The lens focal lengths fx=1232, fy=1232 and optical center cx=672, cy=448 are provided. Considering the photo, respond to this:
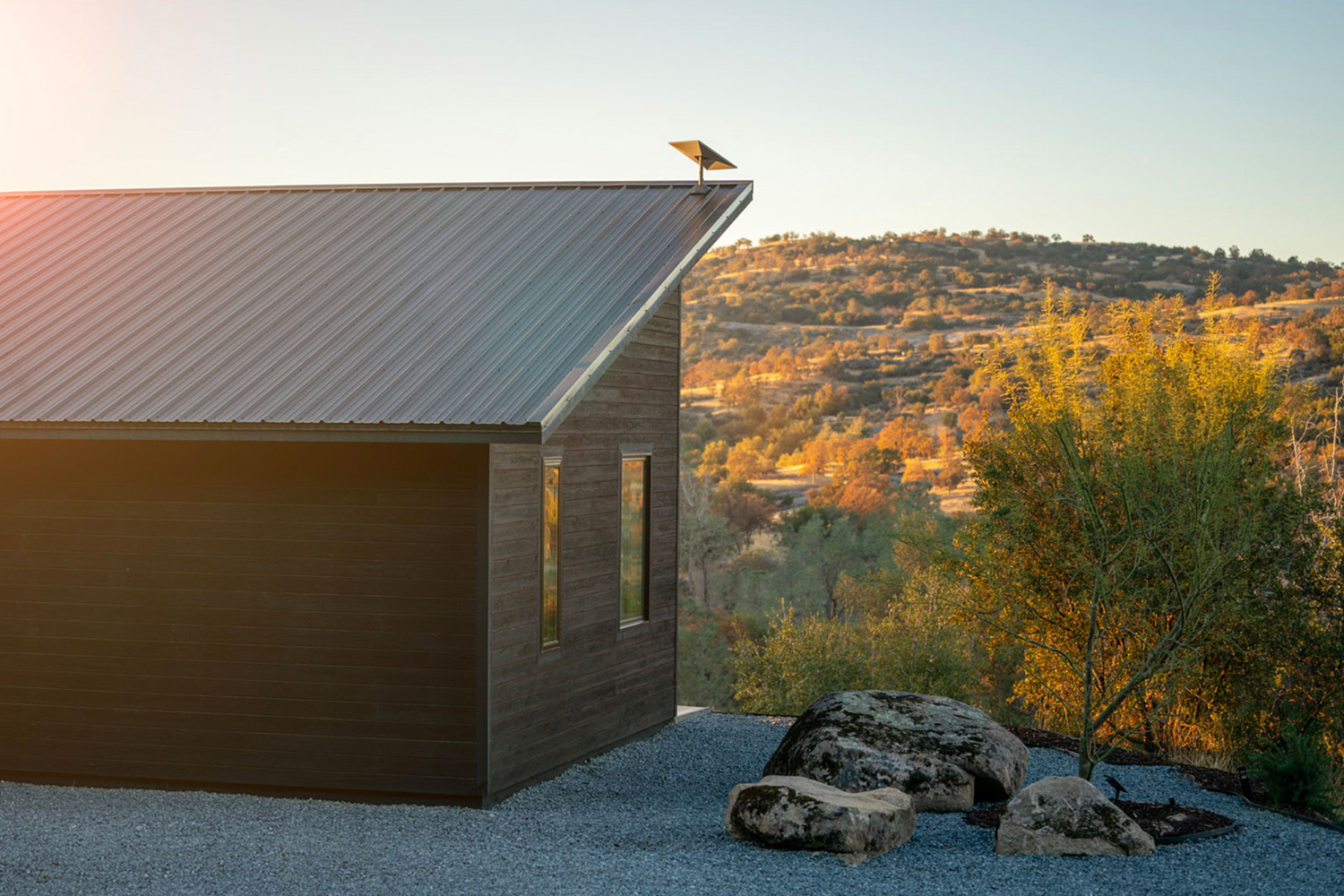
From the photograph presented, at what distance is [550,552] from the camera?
892 cm

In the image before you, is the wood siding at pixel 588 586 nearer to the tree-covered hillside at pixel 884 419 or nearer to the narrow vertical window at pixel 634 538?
the narrow vertical window at pixel 634 538

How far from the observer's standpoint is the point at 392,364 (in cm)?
841

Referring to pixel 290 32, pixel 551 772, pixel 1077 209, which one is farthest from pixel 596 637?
pixel 1077 209

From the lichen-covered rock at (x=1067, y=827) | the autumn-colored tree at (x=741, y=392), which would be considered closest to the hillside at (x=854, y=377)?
the autumn-colored tree at (x=741, y=392)

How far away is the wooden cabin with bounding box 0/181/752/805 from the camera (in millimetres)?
8016

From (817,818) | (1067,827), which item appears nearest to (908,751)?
(1067,827)

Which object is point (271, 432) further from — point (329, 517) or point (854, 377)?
point (854, 377)

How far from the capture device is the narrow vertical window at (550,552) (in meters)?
8.77

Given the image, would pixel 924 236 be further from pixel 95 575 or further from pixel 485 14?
pixel 95 575

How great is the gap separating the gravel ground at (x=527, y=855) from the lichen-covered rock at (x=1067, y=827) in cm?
11

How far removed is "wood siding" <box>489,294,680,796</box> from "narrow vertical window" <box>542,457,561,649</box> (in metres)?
0.07

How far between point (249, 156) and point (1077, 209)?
30972 mm

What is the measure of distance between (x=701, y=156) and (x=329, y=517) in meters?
4.49

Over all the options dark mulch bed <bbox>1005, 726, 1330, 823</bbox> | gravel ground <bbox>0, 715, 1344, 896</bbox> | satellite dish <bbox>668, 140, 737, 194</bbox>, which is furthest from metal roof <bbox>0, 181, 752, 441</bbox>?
dark mulch bed <bbox>1005, 726, 1330, 823</bbox>
